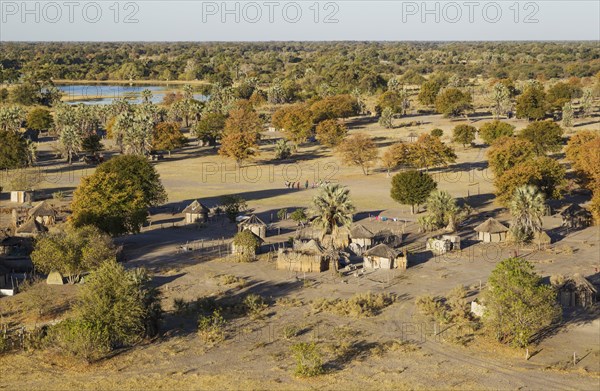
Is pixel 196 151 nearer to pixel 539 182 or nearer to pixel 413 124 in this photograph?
pixel 413 124

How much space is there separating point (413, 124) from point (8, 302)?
89.9 m

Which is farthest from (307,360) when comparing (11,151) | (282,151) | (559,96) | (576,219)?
(559,96)

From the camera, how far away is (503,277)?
35.9 meters

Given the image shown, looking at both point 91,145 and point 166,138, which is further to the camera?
point 166,138

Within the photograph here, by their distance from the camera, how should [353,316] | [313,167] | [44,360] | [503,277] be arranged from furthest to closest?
1. [313,167]
2. [353,316]
3. [503,277]
4. [44,360]

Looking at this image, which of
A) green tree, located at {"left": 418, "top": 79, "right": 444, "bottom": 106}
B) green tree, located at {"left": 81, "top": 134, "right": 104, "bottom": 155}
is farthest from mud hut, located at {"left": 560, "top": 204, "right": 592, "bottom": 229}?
green tree, located at {"left": 418, "top": 79, "right": 444, "bottom": 106}

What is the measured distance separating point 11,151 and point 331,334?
5980 cm

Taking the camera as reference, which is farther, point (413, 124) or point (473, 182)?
point (413, 124)

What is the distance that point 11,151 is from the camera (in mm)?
82875

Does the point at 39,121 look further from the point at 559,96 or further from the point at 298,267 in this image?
the point at 559,96

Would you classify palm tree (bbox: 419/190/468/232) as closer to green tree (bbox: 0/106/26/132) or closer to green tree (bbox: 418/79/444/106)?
green tree (bbox: 0/106/26/132)

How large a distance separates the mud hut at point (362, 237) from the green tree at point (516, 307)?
1775cm

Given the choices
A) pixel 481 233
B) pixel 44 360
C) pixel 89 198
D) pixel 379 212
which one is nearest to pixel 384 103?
pixel 379 212

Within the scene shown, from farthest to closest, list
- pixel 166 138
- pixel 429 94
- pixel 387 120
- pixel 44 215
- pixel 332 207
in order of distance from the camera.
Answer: pixel 429 94
pixel 387 120
pixel 166 138
pixel 44 215
pixel 332 207
